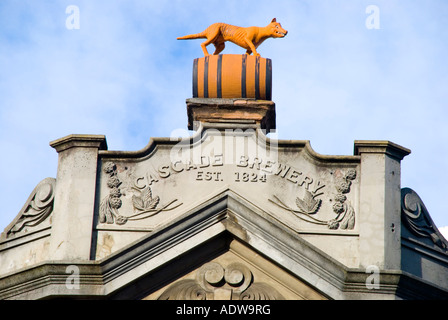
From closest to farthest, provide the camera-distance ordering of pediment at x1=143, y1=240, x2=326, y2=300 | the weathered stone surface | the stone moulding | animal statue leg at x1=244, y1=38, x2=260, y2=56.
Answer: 1. the stone moulding
2. the weathered stone surface
3. pediment at x1=143, y1=240, x2=326, y2=300
4. animal statue leg at x1=244, y1=38, x2=260, y2=56

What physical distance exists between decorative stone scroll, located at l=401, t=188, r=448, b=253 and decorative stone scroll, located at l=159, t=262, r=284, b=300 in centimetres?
232

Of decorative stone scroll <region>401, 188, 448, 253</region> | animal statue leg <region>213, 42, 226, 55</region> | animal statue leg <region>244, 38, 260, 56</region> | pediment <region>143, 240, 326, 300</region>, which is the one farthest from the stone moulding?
animal statue leg <region>213, 42, 226, 55</region>

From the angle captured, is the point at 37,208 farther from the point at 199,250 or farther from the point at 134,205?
the point at 199,250

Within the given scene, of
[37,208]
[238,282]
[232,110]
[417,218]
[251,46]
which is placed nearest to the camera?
[238,282]

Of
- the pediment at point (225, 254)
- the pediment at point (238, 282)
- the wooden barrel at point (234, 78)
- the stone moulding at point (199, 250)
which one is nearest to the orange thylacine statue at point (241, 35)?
the wooden barrel at point (234, 78)

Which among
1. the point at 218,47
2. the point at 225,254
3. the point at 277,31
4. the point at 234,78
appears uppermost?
the point at 277,31

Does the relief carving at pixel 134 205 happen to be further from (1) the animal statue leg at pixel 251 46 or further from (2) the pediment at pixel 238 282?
(1) the animal statue leg at pixel 251 46

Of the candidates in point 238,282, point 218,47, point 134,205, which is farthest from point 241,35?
point 238,282

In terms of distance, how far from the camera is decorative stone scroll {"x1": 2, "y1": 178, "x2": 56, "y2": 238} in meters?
18.4

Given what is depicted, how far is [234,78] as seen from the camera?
1933 centimetres

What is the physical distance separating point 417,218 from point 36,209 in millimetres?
5843

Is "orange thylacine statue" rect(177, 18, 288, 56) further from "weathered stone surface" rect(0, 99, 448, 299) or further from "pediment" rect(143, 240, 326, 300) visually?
"pediment" rect(143, 240, 326, 300)

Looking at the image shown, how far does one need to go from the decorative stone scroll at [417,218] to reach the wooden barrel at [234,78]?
2808 mm

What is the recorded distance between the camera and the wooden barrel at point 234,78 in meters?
19.3
